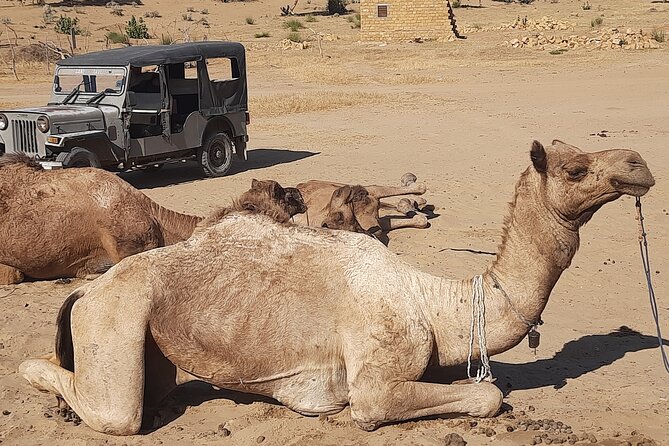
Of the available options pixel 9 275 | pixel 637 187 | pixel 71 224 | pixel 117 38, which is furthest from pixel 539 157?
pixel 117 38

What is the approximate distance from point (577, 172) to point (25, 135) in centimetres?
1074

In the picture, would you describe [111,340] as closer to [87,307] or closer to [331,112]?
[87,307]

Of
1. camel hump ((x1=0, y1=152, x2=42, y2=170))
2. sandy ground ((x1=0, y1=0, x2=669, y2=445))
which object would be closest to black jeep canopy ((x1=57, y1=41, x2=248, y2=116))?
sandy ground ((x1=0, y1=0, x2=669, y2=445))

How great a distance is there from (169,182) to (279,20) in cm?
4587

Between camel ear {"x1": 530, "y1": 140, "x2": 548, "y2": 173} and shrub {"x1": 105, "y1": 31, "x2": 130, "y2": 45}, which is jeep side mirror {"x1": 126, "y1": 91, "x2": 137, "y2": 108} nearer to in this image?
camel ear {"x1": 530, "y1": 140, "x2": 548, "y2": 173}

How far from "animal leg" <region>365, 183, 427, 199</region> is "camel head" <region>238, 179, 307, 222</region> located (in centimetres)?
431

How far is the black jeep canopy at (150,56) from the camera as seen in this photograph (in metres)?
15.3

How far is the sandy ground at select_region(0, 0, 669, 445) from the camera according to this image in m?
5.75

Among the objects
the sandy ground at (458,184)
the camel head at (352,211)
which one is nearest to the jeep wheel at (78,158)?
the sandy ground at (458,184)

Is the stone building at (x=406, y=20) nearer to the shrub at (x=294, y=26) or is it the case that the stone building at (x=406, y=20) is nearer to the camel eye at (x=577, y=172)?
the shrub at (x=294, y=26)

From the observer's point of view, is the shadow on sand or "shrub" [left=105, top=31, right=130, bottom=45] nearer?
the shadow on sand

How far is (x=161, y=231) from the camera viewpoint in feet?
29.5

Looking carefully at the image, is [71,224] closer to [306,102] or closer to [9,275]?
[9,275]

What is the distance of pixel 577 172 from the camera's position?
534 cm
